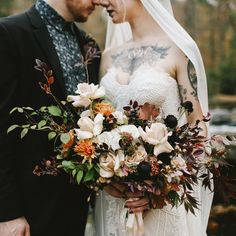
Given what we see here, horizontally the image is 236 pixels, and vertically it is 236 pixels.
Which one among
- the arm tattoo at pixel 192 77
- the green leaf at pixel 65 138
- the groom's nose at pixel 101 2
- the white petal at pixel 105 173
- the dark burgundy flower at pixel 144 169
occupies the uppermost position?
the groom's nose at pixel 101 2

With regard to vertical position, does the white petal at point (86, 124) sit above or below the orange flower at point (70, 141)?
above

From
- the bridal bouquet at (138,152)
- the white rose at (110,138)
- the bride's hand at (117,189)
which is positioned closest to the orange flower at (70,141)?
the bridal bouquet at (138,152)

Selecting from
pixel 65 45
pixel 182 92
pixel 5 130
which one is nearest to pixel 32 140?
pixel 5 130

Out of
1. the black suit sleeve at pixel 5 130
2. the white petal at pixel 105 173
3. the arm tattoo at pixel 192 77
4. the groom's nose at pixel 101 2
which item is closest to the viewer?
the white petal at pixel 105 173

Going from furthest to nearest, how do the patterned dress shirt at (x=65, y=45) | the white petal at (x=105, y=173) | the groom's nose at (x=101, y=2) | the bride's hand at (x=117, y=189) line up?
the groom's nose at (x=101, y=2), the patterned dress shirt at (x=65, y=45), the bride's hand at (x=117, y=189), the white petal at (x=105, y=173)

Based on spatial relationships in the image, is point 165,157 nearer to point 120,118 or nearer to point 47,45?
point 120,118

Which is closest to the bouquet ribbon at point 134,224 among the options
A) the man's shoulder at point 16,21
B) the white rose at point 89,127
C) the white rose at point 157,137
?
the white rose at point 157,137

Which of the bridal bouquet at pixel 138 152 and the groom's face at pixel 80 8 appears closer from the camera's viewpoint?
the bridal bouquet at pixel 138 152

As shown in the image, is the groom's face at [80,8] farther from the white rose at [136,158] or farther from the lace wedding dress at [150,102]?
the white rose at [136,158]

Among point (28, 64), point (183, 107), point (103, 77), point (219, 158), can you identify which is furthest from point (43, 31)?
point (219, 158)

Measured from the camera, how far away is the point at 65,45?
132 inches

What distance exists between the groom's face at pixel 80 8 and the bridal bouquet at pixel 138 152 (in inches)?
36.4

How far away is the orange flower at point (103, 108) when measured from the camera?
2592mm

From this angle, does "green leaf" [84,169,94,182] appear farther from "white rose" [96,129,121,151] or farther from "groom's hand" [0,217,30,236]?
"groom's hand" [0,217,30,236]
